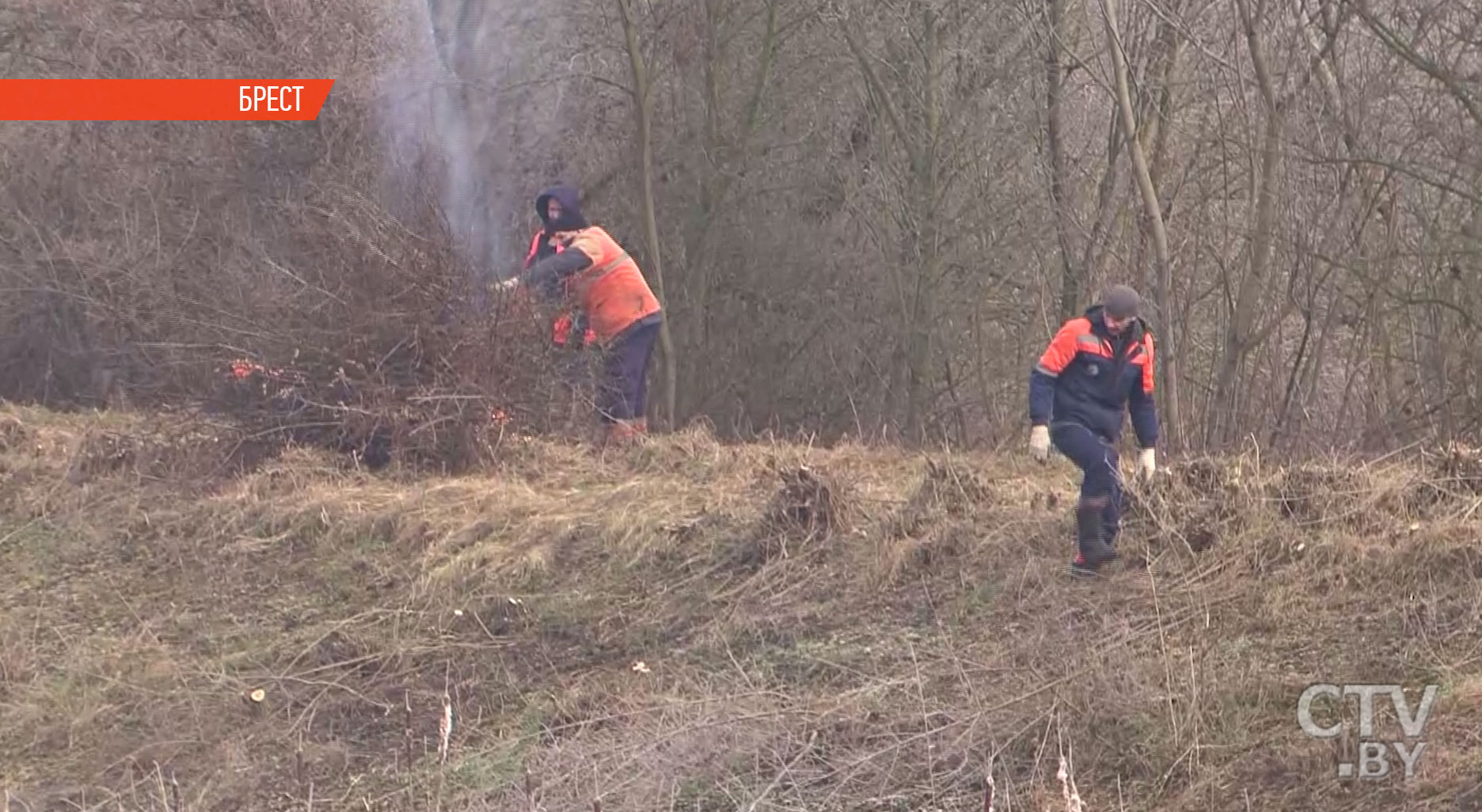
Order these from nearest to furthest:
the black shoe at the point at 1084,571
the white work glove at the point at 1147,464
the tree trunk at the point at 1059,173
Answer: the black shoe at the point at 1084,571 → the white work glove at the point at 1147,464 → the tree trunk at the point at 1059,173

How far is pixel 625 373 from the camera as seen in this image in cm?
859

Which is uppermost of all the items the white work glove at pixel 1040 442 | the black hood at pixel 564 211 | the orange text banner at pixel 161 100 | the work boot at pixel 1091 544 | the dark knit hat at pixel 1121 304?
the orange text banner at pixel 161 100

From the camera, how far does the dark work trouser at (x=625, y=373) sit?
852 centimetres

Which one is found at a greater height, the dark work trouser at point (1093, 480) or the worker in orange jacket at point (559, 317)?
the worker in orange jacket at point (559, 317)

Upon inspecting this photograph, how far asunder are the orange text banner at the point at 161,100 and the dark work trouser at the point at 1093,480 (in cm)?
934

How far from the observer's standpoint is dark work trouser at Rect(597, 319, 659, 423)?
27.9 ft

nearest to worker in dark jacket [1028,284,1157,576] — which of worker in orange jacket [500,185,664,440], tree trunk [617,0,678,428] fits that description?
worker in orange jacket [500,185,664,440]

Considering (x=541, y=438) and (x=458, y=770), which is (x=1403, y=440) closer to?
(x=541, y=438)

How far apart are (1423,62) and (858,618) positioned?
697 cm

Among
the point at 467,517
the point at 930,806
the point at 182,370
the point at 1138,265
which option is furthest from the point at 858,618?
the point at 1138,265

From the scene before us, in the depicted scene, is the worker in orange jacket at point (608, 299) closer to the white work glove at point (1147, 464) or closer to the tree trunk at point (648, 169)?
the white work glove at point (1147, 464)

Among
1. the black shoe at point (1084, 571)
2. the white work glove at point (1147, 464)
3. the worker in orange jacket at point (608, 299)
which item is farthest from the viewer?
the worker in orange jacket at point (608, 299)

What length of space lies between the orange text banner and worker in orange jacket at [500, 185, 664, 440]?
5294 mm

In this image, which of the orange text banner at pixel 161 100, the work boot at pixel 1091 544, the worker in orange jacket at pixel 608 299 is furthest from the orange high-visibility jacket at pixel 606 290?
the orange text banner at pixel 161 100
